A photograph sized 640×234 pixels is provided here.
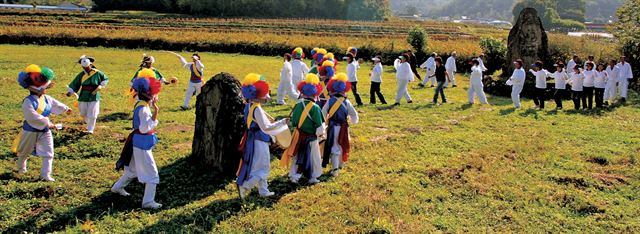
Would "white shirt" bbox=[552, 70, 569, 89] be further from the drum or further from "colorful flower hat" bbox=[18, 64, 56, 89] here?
"colorful flower hat" bbox=[18, 64, 56, 89]

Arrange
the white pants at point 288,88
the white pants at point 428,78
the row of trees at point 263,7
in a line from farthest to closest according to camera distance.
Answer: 1. the row of trees at point 263,7
2. the white pants at point 428,78
3. the white pants at point 288,88

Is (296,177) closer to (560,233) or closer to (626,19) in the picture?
(560,233)

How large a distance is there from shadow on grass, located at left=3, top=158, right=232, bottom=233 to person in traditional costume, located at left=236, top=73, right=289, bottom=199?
802 mm

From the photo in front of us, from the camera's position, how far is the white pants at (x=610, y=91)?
17436 millimetres

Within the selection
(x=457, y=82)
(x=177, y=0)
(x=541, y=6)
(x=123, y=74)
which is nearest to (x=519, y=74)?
(x=457, y=82)

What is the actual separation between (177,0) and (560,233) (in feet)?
261

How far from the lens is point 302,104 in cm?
785

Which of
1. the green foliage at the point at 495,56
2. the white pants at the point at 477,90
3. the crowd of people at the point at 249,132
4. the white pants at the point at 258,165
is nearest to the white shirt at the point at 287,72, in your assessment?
the crowd of people at the point at 249,132

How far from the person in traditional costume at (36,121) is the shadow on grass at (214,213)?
8.35ft

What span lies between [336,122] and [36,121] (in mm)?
4649

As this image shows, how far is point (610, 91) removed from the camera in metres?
17.7

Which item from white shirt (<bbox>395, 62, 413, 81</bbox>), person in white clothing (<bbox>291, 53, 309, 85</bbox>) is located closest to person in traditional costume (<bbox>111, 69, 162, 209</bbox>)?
person in white clothing (<bbox>291, 53, 309, 85</bbox>)

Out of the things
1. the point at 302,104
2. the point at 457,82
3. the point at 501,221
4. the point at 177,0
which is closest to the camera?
the point at 501,221

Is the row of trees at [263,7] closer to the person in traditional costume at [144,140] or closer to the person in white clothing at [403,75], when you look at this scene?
the person in white clothing at [403,75]
